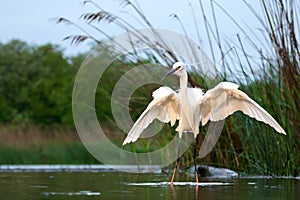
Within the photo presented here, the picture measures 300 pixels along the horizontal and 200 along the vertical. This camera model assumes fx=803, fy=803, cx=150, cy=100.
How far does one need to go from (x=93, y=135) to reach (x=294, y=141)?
15.1ft

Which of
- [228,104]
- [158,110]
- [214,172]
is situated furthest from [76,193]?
[214,172]

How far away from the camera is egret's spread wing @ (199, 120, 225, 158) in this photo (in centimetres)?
915

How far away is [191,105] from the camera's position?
790 cm

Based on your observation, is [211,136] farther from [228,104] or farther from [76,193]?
[76,193]

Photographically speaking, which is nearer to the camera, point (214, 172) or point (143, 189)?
point (143, 189)

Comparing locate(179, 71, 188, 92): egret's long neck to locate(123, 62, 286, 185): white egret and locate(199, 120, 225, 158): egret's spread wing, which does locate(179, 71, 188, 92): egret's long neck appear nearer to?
locate(123, 62, 286, 185): white egret

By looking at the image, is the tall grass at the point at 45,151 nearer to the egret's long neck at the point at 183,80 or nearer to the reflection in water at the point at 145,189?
the reflection in water at the point at 145,189

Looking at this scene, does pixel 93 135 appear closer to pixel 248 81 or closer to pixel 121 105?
pixel 121 105

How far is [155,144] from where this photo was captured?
10.3m

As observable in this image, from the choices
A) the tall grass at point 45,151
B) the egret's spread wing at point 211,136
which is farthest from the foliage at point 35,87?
the egret's spread wing at point 211,136

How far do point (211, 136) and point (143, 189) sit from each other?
8.27ft

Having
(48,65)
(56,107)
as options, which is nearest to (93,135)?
(56,107)

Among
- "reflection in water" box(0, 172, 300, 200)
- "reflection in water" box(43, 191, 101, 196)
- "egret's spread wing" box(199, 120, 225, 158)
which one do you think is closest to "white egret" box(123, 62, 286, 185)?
"reflection in water" box(0, 172, 300, 200)

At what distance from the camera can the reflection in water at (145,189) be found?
615 cm
